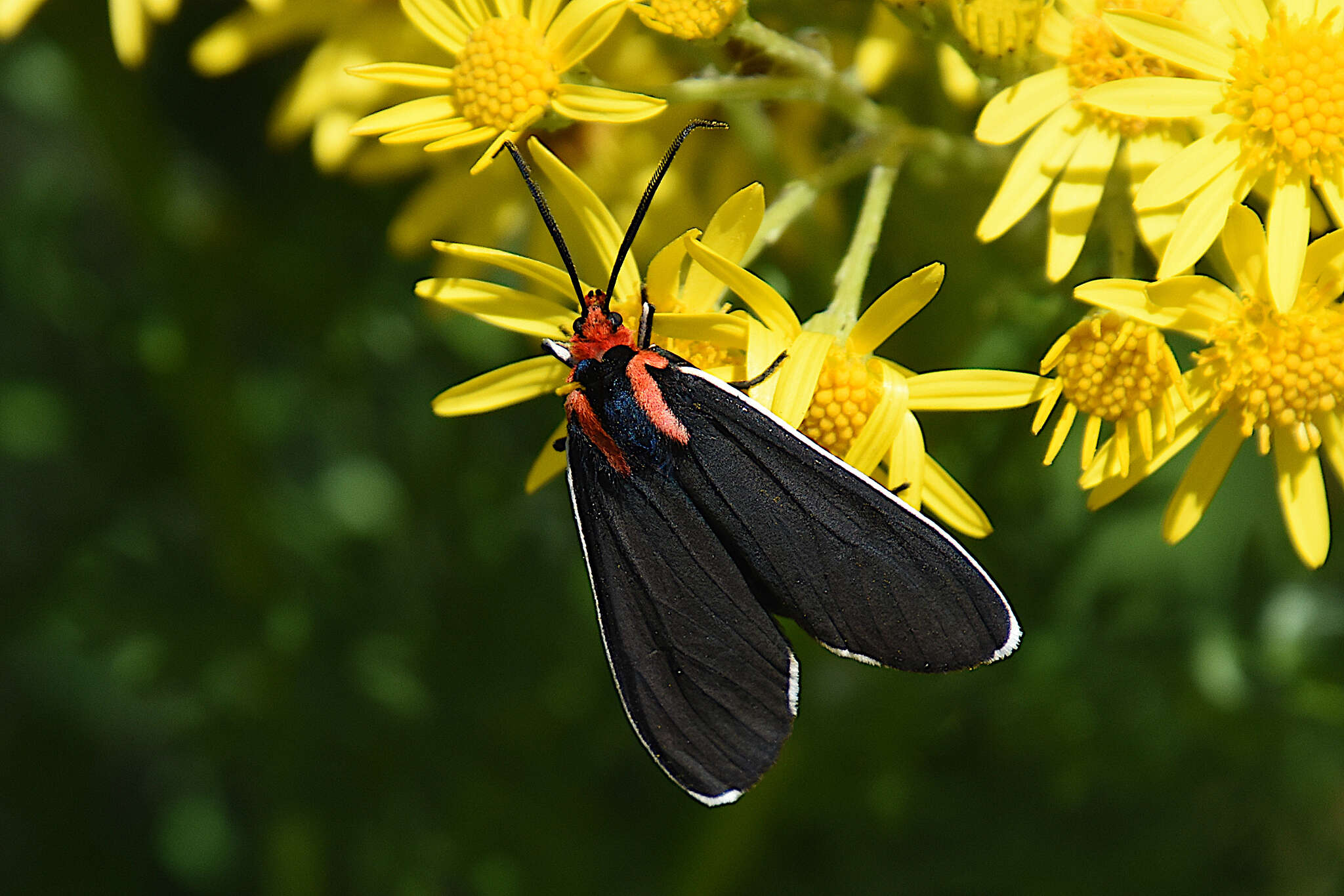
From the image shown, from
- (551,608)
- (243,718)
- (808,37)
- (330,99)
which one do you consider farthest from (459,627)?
(808,37)

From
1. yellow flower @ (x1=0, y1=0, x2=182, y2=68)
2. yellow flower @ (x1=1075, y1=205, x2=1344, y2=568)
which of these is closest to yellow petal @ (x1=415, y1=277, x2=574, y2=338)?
yellow flower @ (x1=0, y1=0, x2=182, y2=68)

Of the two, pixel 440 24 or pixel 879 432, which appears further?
pixel 440 24

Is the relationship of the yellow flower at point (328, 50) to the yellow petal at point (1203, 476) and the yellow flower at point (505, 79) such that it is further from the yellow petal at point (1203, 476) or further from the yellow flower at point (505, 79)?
the yellow petal at point (1203, 476)

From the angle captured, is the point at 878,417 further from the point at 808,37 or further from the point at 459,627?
the point at 459,627

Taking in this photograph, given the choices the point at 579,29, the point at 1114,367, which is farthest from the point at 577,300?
the point at 1114,367

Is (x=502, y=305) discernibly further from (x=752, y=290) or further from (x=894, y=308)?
(x=894, y=308)

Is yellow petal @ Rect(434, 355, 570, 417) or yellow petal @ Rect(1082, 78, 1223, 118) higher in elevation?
yellow petal @ Rect(434, 355, 570, 417)

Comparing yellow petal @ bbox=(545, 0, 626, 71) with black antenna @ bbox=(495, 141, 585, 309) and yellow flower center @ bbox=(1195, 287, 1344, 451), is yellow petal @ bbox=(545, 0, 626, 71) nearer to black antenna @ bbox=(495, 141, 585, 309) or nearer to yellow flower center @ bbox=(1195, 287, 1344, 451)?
black antenna @ bbox=(495, 141, 585, 309)
